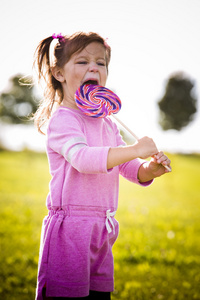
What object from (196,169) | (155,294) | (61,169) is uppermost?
(196,169)

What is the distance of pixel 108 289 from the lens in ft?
6.73

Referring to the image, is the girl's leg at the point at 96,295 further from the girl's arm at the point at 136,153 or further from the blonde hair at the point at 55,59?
the blonde hair at the point at 55,59

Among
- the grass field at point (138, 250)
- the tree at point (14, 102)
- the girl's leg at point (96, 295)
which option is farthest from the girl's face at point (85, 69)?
the tree at point (14, 102)

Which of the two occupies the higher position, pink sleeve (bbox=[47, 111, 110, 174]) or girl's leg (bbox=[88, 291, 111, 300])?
pink sleeve (bbox=[47, 111, 110, 174])

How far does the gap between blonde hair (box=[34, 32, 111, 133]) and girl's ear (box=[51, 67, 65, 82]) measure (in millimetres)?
29

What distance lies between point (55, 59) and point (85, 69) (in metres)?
0.29

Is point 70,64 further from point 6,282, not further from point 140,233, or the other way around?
point 140,233

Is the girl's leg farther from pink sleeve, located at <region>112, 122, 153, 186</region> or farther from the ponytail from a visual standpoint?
the ponytail

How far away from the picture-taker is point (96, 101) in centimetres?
217

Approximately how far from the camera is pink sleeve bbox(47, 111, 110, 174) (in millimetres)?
1806

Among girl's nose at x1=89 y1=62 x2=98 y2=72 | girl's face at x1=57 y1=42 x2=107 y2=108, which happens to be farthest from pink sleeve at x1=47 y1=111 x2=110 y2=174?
girl's nose at x1=89 y1=62 x2=98 y2=72

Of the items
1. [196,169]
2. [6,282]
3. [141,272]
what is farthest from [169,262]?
[196,169]

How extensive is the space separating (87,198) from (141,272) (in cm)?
243

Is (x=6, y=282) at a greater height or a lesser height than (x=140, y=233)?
lesser
